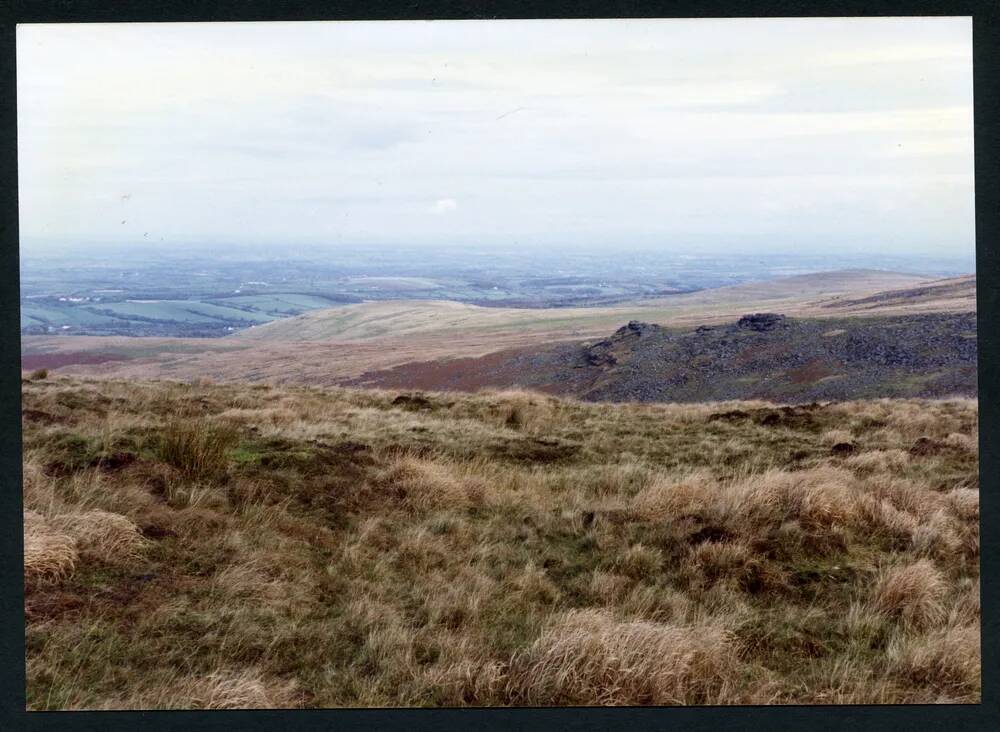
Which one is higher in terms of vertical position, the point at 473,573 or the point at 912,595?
the point at 473,573

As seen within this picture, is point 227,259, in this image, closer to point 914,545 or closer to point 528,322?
point 528,322

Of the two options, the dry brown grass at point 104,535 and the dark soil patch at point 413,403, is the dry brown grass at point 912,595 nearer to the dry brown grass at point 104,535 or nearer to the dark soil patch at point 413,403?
the dry brown grass at point 104,535

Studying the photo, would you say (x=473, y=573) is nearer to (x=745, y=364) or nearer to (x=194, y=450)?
(x=194, y=450)

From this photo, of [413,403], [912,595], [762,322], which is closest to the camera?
[912,595]

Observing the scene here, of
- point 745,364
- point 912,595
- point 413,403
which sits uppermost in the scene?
point 413,403

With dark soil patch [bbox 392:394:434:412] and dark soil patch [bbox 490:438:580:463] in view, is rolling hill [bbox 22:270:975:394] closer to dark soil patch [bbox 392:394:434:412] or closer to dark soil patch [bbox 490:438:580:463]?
dark soil patch [bbox 392:394:434:412]

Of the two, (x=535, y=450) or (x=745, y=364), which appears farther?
(x=745, y=364)

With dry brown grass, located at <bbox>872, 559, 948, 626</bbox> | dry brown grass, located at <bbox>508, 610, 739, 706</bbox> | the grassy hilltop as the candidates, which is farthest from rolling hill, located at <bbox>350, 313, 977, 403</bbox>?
dry brown grass, located at <bbox>508, 610, 739, 706</bbox>

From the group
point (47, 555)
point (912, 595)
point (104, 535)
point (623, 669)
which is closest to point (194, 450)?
point (104, 535)

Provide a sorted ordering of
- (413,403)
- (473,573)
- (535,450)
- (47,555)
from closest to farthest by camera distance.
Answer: (47,555) < (473,573) < (535,450) < (413,403)

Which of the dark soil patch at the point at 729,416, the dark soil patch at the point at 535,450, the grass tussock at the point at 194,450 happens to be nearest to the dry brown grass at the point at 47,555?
the grass tussock at the point at 194,450
